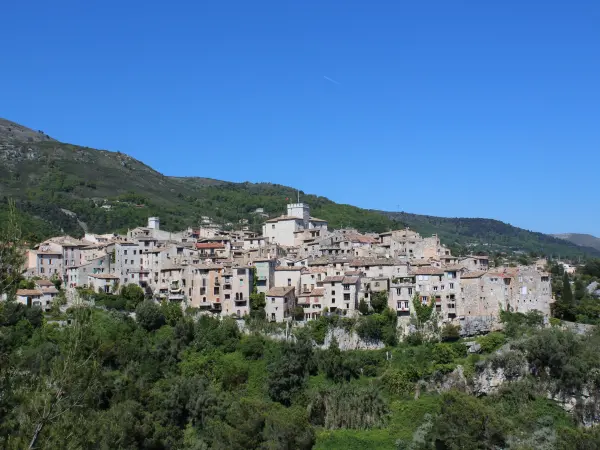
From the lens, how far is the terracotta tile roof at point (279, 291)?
184 feet

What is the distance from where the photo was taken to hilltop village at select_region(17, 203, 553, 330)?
178ft

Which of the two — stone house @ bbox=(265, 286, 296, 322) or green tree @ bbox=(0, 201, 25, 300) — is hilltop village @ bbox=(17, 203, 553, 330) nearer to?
stone house @ bbox=(265, 286, 296, 322)

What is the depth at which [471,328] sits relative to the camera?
5300cm

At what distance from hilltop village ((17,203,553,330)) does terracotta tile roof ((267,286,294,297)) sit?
90mm

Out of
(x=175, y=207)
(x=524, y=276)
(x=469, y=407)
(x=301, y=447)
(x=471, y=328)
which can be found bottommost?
(x=301, y=447)

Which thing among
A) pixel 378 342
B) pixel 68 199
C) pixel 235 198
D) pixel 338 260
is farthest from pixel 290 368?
pixel 235 198

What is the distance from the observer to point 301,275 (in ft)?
195

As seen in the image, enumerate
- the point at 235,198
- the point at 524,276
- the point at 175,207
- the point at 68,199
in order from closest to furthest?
the point at 524,276, the point at 68,199, the point at 175,207, the point at 235,198

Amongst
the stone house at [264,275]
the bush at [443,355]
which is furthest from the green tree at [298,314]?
the bush at [443,355]

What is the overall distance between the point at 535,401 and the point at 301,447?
1776 centimetres

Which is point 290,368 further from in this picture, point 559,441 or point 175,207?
point 175,207

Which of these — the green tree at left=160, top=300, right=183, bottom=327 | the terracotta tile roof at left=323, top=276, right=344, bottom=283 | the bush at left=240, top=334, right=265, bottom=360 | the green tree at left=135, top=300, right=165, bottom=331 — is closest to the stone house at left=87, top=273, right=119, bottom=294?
the green tree at left=135, top=300, right=165, bottom=331

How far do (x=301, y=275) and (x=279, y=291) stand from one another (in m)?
3.54

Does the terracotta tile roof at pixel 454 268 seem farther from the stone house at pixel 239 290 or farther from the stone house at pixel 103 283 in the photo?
the stone house at pixel 103 283
